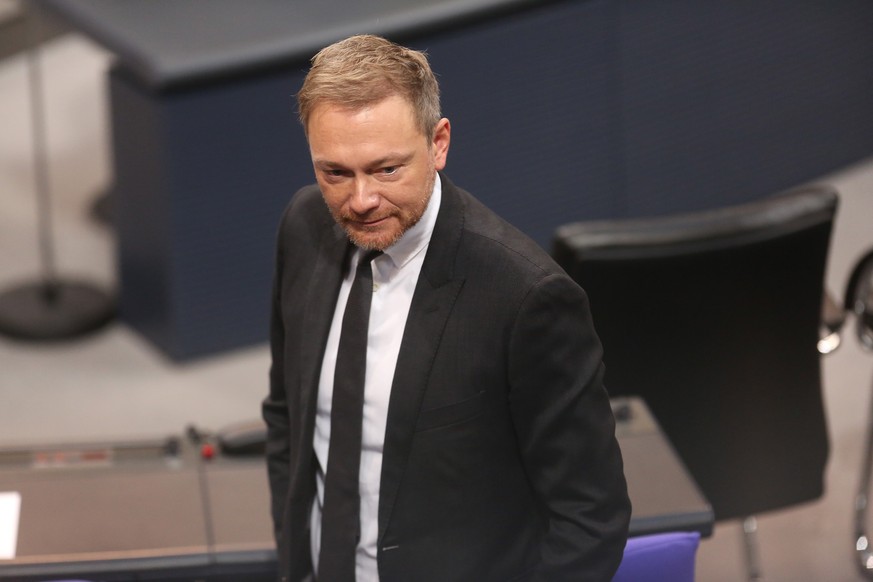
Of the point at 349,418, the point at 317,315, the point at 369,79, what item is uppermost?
the point at 369,79

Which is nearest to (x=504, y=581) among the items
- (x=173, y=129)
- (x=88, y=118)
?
(x=173, y=129)

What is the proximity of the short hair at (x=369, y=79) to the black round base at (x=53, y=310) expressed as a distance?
3.08m

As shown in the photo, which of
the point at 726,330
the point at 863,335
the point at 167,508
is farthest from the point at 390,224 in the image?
the point at 863,335

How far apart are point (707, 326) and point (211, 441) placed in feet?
3.12

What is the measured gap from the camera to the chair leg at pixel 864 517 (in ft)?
11.0

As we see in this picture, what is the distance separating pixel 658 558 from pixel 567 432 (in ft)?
1.37

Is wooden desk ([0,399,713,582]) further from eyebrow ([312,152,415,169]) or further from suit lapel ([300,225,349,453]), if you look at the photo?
eyebrow ([312,152,415,169])

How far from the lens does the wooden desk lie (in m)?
2.23

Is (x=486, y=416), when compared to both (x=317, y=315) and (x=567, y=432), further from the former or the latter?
(x=317, y=315)

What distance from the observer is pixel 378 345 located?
1.83 meters

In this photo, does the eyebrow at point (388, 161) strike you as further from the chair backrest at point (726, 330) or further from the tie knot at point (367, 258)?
the chair backrest at point (726, 330)

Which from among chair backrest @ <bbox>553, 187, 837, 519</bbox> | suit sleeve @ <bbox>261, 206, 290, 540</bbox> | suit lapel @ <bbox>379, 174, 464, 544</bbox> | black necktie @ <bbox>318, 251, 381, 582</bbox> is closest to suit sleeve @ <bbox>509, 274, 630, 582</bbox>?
suit lapel @ <bbox>379, 174, 464, 544</bbox>

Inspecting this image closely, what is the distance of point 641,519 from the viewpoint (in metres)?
2.28

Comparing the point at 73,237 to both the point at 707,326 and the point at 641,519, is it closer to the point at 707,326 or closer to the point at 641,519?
the point at 707,326
